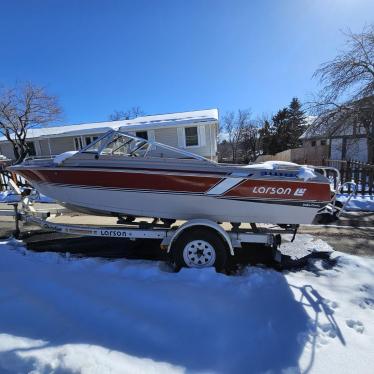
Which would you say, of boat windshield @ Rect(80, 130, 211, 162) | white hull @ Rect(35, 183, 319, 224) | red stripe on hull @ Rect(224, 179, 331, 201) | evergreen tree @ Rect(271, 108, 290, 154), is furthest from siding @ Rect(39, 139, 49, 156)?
evergreen tree @ Rect(271, 108, 290, 154)

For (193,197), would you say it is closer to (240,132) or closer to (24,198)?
(24,198)

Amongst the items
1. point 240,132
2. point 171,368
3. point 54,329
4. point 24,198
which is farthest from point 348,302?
point 240,132

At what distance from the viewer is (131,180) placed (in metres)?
4.40

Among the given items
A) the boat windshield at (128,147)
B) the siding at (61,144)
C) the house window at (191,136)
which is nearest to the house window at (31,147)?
the siding at (61,144)

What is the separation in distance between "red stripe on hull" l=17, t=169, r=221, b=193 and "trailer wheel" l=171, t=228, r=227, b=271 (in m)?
0.62

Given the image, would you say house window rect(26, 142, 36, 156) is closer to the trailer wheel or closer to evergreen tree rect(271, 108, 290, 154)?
the trailer wheel

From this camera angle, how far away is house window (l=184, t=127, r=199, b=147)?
21359 mm

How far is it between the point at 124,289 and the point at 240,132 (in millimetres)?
54835

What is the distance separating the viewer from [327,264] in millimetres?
4523

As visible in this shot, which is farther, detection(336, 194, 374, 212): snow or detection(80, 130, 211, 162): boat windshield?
detection(336, 194, 374, 212): snow

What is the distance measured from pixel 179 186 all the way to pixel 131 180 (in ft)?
2.32

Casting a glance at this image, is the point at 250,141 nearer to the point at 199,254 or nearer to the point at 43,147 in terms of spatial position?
the point at 43,147

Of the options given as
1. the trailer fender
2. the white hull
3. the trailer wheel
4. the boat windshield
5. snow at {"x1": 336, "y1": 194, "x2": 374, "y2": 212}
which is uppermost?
the boat windshield

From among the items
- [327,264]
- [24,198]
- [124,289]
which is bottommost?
[327,264]
